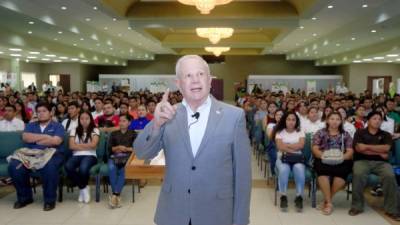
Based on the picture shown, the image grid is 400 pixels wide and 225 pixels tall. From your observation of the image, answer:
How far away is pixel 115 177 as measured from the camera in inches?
240

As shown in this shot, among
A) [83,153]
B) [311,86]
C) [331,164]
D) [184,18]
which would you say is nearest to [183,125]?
[331,164]

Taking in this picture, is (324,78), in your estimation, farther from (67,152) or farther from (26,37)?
(67,152)

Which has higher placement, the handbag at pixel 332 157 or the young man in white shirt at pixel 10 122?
the young man in white shirt at pixel 10 122

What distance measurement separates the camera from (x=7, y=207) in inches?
235

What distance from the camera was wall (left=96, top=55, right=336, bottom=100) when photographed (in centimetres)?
3609

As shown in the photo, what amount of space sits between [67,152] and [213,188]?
185 inches

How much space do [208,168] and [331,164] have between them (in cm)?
407

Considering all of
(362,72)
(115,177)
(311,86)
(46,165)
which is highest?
(362,72)

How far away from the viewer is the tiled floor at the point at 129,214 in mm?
5426

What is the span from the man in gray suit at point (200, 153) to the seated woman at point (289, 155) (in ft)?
12.1

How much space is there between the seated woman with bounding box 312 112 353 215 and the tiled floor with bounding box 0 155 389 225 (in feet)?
0.97

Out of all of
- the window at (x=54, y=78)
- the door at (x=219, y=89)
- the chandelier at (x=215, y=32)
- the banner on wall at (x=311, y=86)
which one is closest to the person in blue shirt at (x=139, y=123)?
the chandelier at (x=215, y=32)

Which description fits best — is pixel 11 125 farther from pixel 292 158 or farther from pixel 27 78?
pixel 27 78

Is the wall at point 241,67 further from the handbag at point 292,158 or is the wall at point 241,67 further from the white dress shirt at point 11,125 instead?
the handbag at point 292,158
